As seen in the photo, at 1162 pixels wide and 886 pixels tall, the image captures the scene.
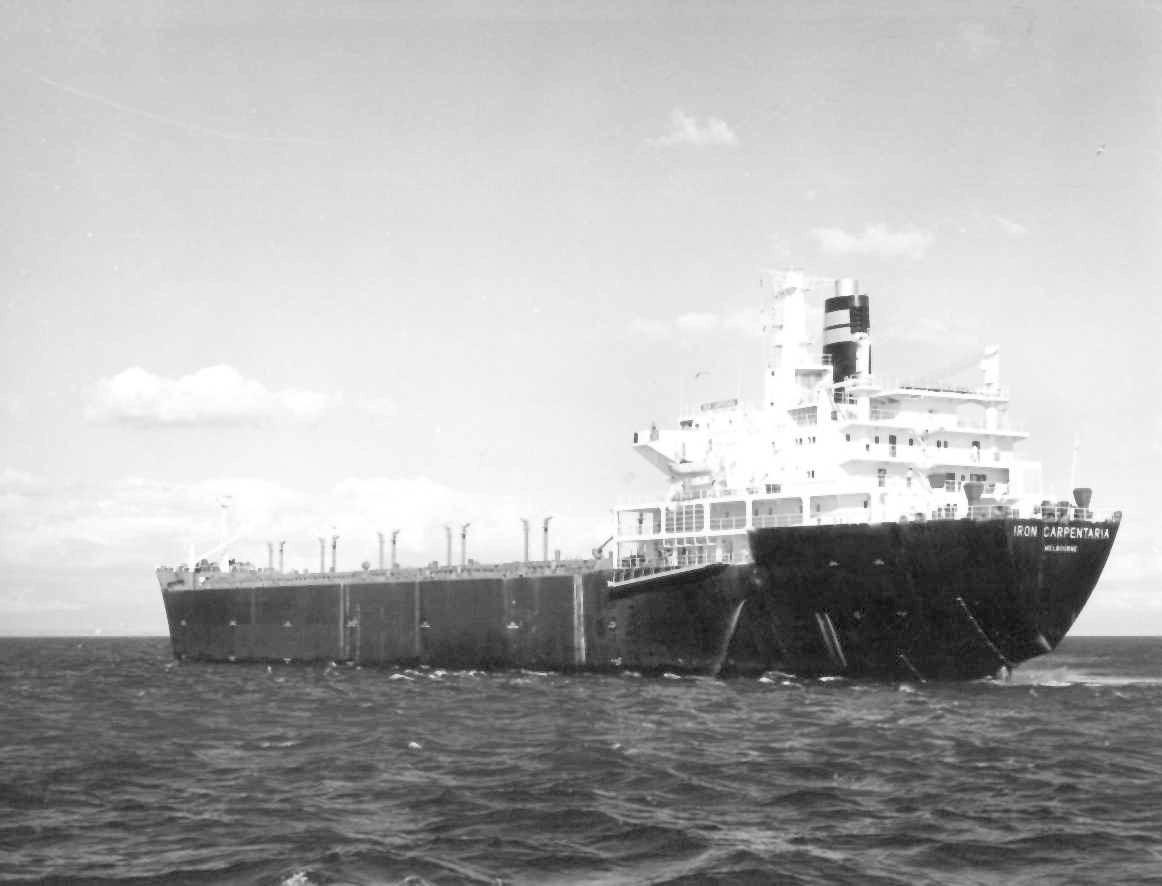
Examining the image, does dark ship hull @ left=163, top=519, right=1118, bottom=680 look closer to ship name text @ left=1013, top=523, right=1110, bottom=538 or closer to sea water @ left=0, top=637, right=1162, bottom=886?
ship name text @ left=1013, top=523, right=1110, bottom=538

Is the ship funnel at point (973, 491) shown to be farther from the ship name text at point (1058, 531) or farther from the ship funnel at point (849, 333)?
the ship funnel at point (849, 333)

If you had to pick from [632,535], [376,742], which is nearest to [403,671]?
[632,535]

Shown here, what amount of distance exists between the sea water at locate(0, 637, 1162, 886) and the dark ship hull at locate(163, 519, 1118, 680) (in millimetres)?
1789

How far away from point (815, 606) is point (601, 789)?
20.2 m

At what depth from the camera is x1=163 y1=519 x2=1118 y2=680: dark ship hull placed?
3953cm

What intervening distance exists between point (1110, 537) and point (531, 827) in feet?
88.0

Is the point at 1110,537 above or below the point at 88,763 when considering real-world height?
above

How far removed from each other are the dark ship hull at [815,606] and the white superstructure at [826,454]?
1.92m

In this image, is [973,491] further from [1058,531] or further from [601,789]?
[601,789]

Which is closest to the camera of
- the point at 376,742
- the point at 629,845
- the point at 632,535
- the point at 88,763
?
the point at 629,845

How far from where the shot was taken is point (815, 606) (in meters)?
42.2

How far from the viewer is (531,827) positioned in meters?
19.9

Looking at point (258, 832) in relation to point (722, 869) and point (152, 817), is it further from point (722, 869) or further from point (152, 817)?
point (722, 869)

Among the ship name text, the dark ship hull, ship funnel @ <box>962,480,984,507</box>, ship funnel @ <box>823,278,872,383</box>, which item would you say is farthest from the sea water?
ship funnel @ <box>823,278,872,383</box>
